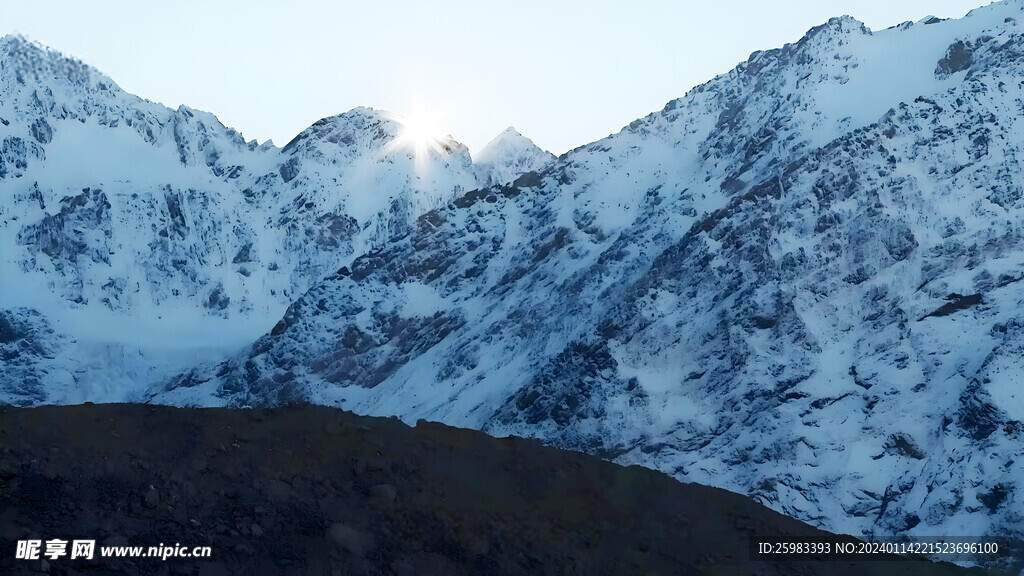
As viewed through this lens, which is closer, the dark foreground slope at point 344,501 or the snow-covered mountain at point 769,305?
the dark foreground slope at point 344,501

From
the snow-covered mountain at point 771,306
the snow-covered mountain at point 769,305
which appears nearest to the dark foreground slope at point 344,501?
the snow-covered mountain at point 769,305

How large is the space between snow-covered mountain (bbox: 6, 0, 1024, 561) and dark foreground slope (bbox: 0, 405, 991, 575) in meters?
66.0

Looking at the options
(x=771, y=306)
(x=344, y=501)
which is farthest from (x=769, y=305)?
(x=344, y=501)

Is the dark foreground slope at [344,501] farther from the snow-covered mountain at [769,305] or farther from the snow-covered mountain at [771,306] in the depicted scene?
the snow-covered mountain at [771,306]

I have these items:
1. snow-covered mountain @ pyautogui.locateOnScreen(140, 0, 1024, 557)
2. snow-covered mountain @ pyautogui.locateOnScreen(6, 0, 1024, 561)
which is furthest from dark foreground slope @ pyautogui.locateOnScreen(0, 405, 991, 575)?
snow-covered mountain @ pyautogui.locateOnScreen(140, 0, 1024, 557)

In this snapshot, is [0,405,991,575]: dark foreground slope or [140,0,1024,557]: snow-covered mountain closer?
[0,405,991,575]: dark foreground slope

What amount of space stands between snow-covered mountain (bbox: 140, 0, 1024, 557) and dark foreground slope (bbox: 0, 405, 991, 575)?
66238mm

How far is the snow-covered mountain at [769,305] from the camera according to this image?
104 metres

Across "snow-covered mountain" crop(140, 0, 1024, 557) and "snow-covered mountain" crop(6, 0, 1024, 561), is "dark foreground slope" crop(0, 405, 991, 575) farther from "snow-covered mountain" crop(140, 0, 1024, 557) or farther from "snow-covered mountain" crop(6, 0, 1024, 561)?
"snow-covered mountain" crop(140, 0, 1024, 557)

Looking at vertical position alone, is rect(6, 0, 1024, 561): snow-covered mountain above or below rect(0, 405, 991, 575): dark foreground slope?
above

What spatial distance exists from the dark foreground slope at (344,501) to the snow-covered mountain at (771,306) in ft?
217

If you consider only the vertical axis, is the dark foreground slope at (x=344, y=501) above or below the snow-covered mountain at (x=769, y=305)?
below

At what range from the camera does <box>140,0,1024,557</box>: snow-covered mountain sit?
103438mm

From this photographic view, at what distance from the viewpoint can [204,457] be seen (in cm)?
2631
